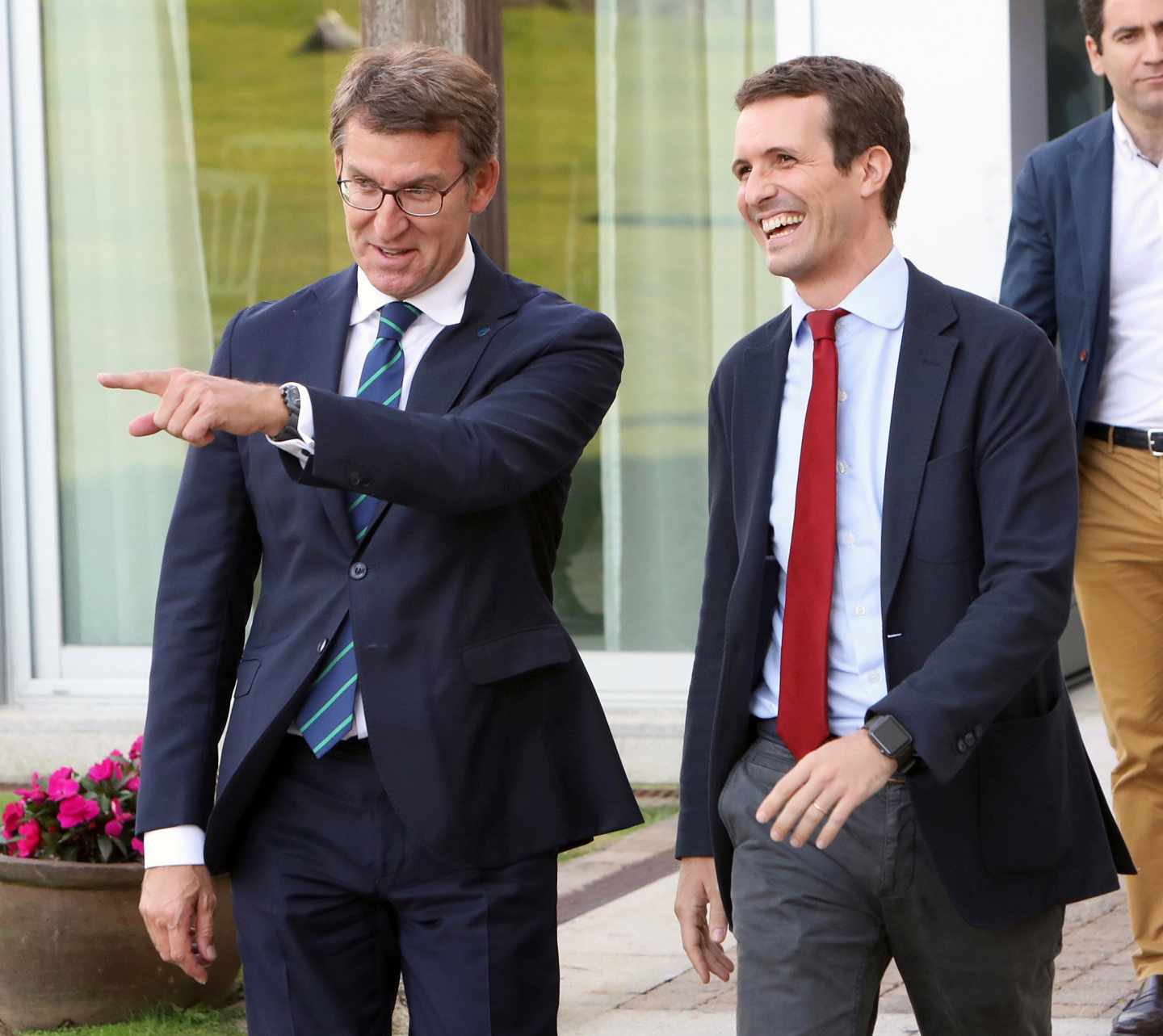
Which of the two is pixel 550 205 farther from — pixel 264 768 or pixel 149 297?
pixel 264 768

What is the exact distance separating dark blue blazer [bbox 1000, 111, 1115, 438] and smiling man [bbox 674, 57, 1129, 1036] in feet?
4.81

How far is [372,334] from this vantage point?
2869mm

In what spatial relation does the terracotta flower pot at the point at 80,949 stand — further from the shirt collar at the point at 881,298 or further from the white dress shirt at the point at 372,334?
the shirt collar at the point at 881,298

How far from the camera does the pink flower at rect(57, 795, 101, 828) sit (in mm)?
4793

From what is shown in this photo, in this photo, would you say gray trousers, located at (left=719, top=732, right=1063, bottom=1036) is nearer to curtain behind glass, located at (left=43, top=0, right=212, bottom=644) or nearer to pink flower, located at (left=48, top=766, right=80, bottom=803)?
pink flower, located at (left=48, top=766, right=80, bottom=803)

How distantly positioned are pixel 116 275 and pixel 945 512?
6.00 meters

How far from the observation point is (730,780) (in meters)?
2.88

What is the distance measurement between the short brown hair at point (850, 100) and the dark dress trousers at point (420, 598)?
42 cm

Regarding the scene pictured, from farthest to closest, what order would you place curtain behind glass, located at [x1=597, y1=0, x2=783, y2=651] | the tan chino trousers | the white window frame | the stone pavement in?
the white window frame, curtain behind glass, located at [x1=597, y1=0, x2=783, y2=651], the stone pavement, the tan chino trousers

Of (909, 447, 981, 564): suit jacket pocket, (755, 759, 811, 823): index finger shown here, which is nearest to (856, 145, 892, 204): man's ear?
(909, 447, 981, 564): suit jacket pocket

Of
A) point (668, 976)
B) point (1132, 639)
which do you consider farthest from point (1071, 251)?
point (668, 976)

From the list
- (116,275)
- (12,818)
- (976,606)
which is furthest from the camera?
(116,275)

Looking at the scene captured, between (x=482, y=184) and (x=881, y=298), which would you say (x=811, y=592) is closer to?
(x=881, y=298)

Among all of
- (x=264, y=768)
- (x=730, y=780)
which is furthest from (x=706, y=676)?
(x=264, y=768)
